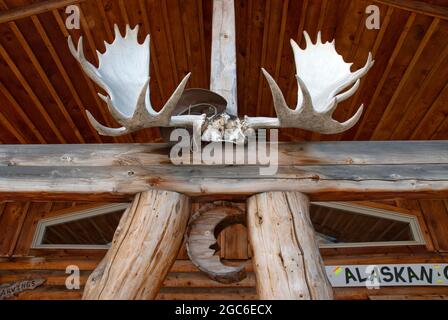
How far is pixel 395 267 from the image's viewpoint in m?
4.82

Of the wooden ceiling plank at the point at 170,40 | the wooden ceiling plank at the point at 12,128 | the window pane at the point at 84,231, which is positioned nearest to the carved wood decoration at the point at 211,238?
the wooden ceiling plank at the point at 170,40

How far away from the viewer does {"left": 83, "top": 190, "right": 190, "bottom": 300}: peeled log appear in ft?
5.88

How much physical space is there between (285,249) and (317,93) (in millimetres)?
1036

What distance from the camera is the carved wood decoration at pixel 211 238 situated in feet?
6.49

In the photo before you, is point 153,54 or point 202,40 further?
point 202,40

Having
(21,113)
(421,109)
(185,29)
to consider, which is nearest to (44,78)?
(21,113)

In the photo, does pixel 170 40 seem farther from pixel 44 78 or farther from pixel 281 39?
pixel 44 78

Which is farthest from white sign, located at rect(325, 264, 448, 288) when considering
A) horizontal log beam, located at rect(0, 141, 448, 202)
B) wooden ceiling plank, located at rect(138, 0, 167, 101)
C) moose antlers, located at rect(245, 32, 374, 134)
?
wooden ceiling plank, located at rect(138, 0, 167, 101)

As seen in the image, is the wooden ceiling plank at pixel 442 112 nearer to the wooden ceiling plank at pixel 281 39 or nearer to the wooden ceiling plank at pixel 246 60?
the wooden ceiling plank at pixel 281 39

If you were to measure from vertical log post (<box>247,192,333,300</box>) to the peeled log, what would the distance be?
→ 1.43ft

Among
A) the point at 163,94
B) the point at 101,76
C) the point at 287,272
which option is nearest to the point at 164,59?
the point at 163,94

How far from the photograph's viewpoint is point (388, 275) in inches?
188

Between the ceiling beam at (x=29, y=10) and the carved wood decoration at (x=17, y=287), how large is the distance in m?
3.30
